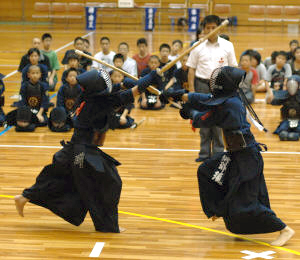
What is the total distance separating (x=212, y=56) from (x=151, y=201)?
92.7 inches

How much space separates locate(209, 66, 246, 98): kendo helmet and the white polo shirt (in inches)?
106

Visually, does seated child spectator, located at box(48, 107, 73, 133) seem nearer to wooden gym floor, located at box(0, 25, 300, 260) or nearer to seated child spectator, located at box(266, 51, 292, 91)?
wooden gym floor, located at box(0, 25, 300, 260)

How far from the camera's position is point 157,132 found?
1043cm

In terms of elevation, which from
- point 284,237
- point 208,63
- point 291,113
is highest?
point 208,63

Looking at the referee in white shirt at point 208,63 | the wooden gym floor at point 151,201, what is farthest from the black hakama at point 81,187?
the referee in white shirt at point 208,63

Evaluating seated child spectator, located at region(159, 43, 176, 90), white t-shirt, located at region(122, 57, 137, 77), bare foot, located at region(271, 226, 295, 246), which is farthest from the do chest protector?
white t-shirt, located at region(122, 57, 137, 77)

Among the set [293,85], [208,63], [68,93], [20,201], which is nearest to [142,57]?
[68,93]

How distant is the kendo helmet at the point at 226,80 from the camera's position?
5.65m

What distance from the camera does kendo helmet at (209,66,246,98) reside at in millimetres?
5648

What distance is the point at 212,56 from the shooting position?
840 centimetres

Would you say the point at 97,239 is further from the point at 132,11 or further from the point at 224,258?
the point at 132,11

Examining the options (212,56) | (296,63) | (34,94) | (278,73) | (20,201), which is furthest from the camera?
(278,73)

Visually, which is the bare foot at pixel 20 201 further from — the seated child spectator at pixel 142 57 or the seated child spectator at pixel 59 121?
the seated child spectator at pixel 142 57

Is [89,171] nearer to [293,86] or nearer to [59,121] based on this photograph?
[59,121]
